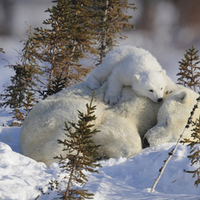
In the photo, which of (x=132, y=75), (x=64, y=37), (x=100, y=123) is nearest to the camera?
(x=100, y=123)

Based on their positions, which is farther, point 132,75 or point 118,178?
point 132,75

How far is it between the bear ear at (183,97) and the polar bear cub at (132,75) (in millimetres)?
373

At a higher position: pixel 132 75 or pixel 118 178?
pixel 132 75

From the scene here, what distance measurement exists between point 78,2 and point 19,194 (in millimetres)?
13065

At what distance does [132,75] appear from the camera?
4.99 m

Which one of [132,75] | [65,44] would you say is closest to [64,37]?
[65,44]

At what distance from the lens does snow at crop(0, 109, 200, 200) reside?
2.05m

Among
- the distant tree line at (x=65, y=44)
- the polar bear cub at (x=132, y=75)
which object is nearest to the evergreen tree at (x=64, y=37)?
the distant tree line at (x=65, y=44)

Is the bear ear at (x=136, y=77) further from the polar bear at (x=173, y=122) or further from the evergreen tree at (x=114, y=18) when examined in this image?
the evergreen tree at (x=114, y=18)

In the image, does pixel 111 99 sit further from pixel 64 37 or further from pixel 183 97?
pixel 64 37

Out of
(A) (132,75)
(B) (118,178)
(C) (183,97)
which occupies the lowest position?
(B) (118,178)

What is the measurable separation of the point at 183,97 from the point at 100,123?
67.7 inches

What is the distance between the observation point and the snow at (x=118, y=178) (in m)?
2.05

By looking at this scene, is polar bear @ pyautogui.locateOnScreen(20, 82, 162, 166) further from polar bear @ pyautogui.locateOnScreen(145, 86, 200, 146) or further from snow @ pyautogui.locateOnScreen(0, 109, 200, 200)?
snow @ pyautogui.locateOnScreen(0, 109, 200, 200)
